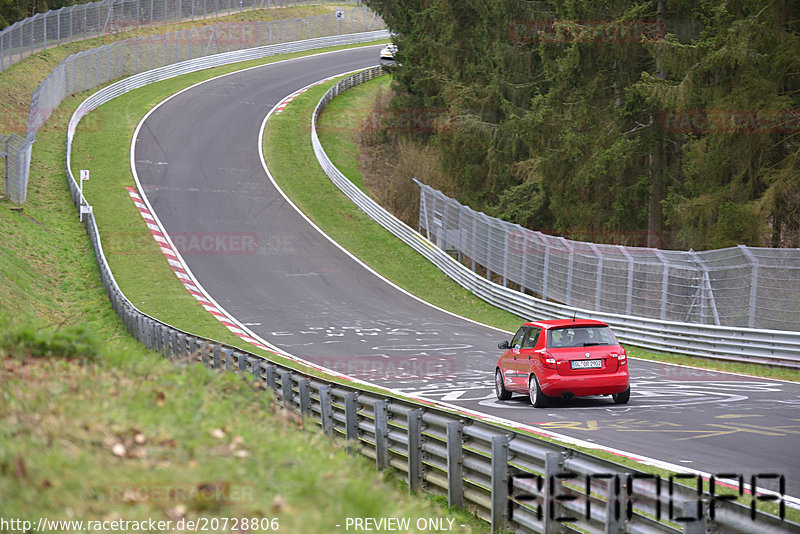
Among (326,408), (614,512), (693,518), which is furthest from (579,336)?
(693,518)

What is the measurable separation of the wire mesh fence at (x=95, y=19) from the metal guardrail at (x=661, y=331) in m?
31.1

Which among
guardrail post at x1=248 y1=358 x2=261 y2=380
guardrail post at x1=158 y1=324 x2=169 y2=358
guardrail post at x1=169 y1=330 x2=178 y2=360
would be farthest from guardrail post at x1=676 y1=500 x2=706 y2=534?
guardrail post at x1=158 y1=324 x2=169 y2=358

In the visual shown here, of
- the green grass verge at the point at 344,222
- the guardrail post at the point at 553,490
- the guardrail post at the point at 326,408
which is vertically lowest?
the green grass verge at the point at 344,222

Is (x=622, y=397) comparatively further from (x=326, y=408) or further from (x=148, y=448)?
(x=148, y=448)

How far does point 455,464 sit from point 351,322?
20.3m

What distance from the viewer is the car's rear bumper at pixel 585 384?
48.8 feet

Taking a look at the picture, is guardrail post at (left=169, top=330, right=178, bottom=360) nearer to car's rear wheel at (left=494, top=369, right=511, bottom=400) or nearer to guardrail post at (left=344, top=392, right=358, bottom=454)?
car's rear wheel at (left=494, top=369, right=511, bottom=400)

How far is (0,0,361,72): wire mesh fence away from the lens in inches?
2206

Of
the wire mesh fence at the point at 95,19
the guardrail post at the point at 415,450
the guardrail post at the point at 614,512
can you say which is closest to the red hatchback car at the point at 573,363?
the guardrail post at the point at 415,450

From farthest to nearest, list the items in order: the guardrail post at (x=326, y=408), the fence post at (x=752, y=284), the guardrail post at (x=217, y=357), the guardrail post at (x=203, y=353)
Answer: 1. the fence post at (x=752, y=284)
2. the guardrail post at (x=217, y=357)
3. the guardrail post at (x=326, y=408)
4. the guardrail post at (x=203, y=353)

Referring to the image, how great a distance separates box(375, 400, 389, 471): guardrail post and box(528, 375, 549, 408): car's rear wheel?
16.8 feet

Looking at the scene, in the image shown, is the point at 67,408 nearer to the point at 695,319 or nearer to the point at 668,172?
the point at 695,319

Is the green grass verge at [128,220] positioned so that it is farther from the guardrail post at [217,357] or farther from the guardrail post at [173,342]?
the guardrail post at [217,357]

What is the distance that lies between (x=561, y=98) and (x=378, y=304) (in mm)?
11044
